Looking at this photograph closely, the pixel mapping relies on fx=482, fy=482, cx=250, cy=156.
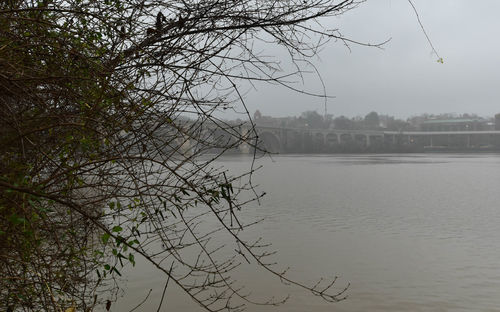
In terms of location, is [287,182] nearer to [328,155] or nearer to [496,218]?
[496,218]

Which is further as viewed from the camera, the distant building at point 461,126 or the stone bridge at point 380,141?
the distant building at point 461,126

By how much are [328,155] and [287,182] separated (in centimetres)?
3859

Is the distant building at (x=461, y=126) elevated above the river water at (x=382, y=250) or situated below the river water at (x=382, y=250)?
above

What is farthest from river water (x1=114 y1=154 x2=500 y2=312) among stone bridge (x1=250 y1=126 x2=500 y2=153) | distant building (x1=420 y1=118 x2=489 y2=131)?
distant building (x1=420 y1=118 x2=489 y2=131)

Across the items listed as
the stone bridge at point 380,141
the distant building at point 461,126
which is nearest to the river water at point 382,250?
the stone bridge at point 380,141

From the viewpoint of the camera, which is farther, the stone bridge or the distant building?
the distant building

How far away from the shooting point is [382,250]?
9.47m

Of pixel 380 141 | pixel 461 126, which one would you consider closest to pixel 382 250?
pixel 380 141

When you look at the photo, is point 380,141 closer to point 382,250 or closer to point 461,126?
point 461,126

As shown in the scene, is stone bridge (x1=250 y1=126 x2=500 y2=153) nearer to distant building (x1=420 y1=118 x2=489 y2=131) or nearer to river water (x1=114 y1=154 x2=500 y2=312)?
distant building (x1=420 y1=118 x2=489 y2=131)

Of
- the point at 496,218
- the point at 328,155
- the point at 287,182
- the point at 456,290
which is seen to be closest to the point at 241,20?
the point at 456,290

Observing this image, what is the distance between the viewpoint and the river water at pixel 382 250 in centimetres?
656

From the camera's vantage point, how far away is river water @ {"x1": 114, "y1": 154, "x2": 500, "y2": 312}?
6.56 metres

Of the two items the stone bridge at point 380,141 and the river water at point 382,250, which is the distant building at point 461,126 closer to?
the stone bridge at point 380,141
